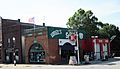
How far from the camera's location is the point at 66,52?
56.0m

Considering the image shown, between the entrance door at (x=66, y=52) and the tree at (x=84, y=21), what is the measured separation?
1257 inches

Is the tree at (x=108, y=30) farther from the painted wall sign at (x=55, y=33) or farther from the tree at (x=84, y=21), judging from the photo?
the painted wall sign at (x=55, y=33)


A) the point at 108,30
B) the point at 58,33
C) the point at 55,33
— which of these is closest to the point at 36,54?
the point at 55,33

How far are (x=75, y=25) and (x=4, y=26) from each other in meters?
30.7

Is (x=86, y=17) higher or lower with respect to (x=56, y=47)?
higher

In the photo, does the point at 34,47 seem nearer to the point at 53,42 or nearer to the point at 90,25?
the point at 53,42

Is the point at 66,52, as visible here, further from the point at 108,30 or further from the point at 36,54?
the point at 108,30

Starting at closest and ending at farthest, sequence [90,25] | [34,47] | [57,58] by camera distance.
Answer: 1. [57,58]
2. [34,47]
3. [90,25]

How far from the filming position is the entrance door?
181 ft

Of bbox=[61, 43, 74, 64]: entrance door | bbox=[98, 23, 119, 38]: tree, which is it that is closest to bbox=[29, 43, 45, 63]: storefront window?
bbox=[61, 43, 74, 64]: entrance door

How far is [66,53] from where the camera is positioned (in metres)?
56.0

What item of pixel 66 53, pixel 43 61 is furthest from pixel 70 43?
pixel 43 61

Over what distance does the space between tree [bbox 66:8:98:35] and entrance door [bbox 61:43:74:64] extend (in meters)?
31.9

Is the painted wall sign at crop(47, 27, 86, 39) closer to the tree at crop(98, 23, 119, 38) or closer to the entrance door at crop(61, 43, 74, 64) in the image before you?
the entrance door at crop(61, 43, 74, 64)
